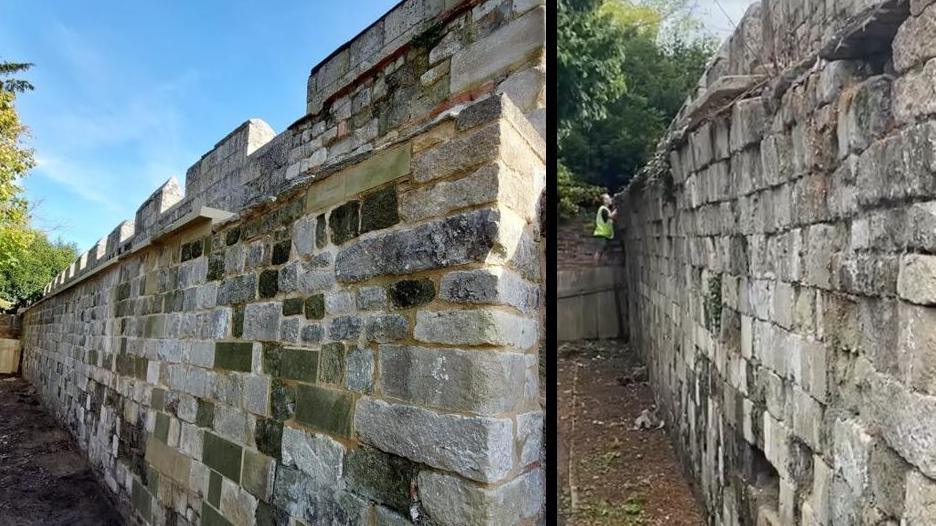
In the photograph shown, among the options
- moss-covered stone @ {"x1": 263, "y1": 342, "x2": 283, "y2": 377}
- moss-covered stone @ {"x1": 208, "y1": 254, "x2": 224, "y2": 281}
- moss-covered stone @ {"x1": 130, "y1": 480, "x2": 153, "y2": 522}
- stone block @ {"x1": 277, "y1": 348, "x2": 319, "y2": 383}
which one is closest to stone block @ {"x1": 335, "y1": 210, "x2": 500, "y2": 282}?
stone block @ {"x1": 277, "y1": 348, "x2": 319, "y2": 383}

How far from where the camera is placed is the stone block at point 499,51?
5.71 feet

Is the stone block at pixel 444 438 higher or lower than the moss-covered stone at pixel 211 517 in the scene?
higher

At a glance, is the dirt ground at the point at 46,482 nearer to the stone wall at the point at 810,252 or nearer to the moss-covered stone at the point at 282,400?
the moss-covered stone at the point at 282,400

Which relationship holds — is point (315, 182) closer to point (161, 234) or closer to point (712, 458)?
point (712, 458)

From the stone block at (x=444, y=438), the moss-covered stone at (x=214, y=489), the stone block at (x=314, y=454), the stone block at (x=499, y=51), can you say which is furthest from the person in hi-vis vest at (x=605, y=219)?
the moss-covered stone at (x=214, y=489)

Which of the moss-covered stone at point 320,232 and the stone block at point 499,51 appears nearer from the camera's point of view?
the stone block at point 499,51

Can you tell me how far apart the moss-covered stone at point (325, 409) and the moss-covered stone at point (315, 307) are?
0.81 feet

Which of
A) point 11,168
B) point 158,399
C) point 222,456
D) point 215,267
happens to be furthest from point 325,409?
point 11,168

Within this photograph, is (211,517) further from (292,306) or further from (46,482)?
(46,482)

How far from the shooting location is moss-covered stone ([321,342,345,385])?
1.77m

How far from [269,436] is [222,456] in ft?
1.74

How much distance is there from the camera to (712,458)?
1166 mm

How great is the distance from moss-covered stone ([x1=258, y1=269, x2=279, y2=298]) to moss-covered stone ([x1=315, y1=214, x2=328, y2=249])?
35cm

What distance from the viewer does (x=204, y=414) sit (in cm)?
271
